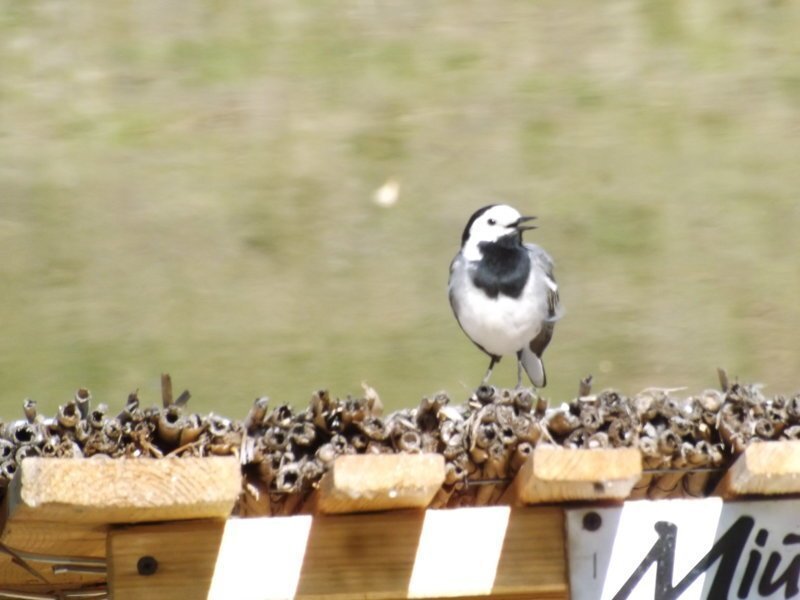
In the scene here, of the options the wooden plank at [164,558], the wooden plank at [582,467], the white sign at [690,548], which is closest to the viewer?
the wooden plank at [582,467]

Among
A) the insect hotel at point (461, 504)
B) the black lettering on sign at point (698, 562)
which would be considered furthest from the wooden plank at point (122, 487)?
the black lettering on sign at point (698, 562)

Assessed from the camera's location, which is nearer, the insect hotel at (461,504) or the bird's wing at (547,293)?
the insect hotel at (461,504)

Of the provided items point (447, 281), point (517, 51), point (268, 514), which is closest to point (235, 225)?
point (447, 281)

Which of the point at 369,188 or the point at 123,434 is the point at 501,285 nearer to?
the point at 369,188

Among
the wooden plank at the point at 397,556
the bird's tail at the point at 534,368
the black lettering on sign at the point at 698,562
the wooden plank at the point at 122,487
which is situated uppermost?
the wooden plank at the point at 122,487

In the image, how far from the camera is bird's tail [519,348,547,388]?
523 cm

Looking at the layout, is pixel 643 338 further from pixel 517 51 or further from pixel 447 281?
pixel 517 51

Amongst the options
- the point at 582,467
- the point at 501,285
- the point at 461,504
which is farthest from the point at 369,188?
the point at 582,467

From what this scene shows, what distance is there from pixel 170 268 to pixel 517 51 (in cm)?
131

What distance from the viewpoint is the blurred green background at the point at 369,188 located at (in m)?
5.30

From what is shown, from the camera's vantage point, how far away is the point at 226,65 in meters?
5.54

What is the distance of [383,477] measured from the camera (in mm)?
2898

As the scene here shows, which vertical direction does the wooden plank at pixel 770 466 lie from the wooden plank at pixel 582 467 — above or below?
below

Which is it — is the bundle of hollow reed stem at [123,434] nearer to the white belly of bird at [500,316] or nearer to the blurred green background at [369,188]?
Answer: the white belly of bird at [500,316]
